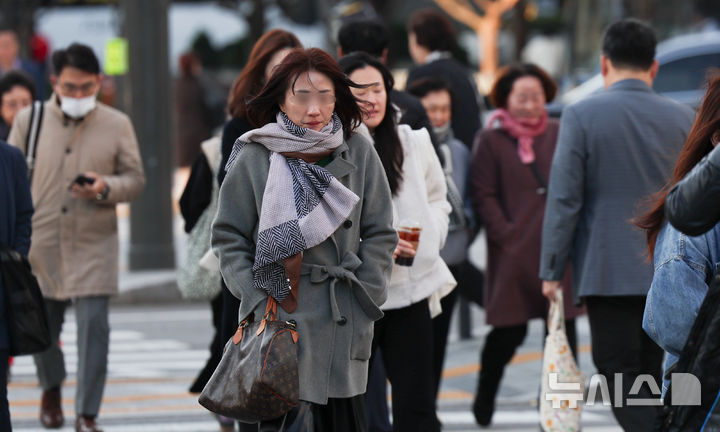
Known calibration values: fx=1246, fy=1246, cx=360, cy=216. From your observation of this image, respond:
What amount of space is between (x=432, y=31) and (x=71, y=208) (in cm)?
259

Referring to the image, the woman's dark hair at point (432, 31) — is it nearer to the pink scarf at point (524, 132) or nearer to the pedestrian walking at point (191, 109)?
the pink scarf at point (524, 132)

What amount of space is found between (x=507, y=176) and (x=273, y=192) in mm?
2740

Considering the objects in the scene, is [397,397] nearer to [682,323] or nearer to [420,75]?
[682,323]

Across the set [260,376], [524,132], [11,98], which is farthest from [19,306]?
[11,98]

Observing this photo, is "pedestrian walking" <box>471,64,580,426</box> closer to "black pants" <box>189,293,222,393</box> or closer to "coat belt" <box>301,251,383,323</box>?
"black pants" <box>189,293,222,393</box>

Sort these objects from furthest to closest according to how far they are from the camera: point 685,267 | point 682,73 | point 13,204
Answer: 1. point 682,73
2. point 13,204
3. point 685,267

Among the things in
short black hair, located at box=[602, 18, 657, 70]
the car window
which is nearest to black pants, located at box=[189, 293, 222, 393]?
short black hair, located at box=[602, 18, 657, 70]

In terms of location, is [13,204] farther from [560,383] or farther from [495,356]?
[495,356]

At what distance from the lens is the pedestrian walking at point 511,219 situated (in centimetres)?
640

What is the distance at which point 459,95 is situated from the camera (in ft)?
25.0

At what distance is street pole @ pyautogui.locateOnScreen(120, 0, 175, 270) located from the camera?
1116cm

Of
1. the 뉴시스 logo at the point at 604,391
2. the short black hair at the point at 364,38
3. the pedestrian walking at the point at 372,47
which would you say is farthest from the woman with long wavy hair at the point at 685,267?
the short black hair at the point at 364,38

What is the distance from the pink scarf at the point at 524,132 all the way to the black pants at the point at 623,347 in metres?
1.37

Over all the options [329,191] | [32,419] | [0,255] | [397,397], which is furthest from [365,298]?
[32,419]
